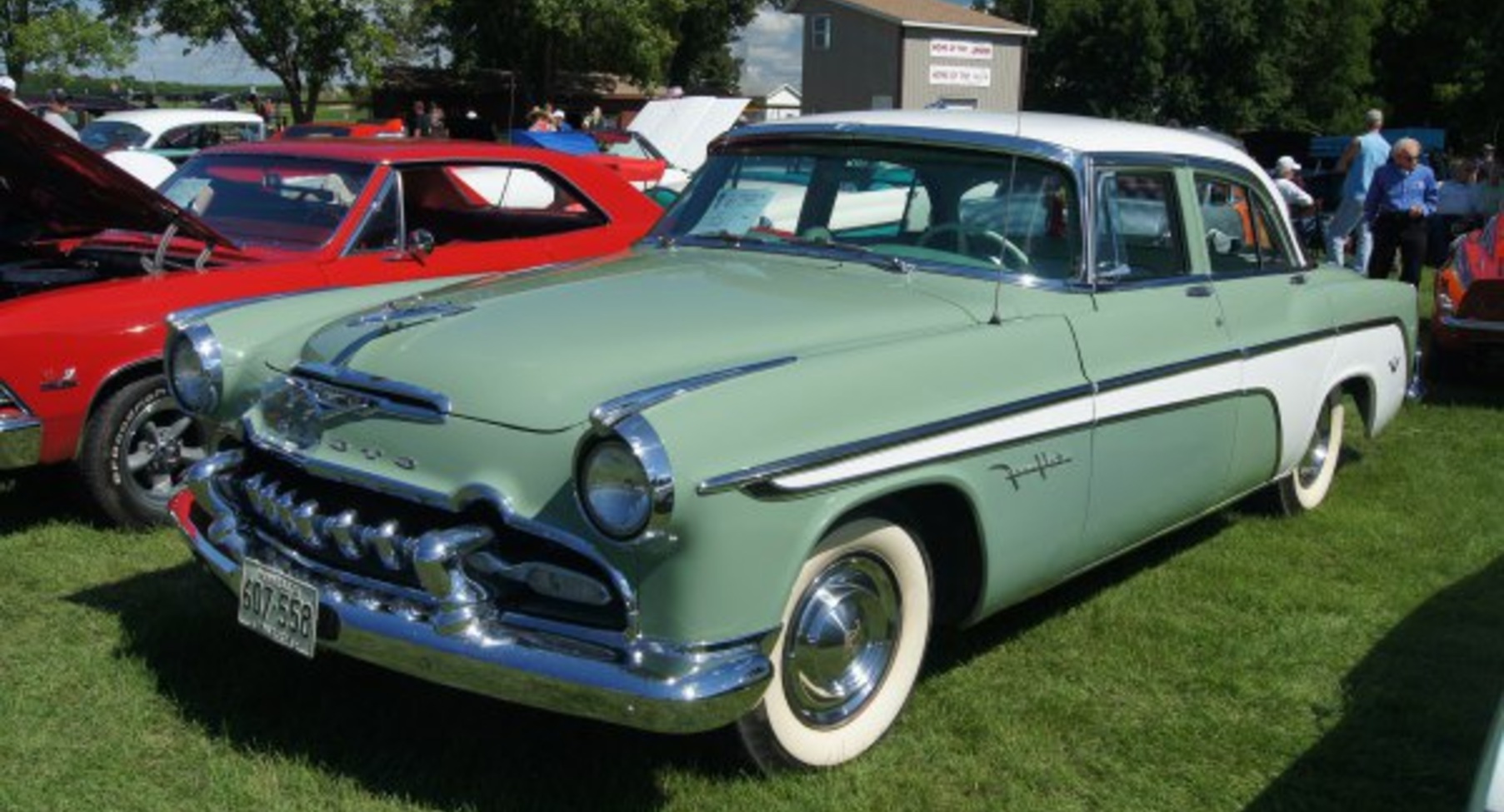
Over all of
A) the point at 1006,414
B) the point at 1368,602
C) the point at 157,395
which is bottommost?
the point at 1368,602

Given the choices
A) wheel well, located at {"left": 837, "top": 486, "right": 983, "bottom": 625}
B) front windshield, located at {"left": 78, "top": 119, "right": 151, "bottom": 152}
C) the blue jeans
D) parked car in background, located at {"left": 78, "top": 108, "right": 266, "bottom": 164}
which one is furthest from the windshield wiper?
front windshield, located at {"left": 78, "top": 119, "right": 151, "bottom": 152}

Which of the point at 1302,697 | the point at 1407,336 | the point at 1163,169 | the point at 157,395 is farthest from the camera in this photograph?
the point at 1407,336

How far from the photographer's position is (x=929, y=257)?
3.98 meters

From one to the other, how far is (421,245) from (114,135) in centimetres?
1135

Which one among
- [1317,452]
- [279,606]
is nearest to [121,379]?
[279,606]

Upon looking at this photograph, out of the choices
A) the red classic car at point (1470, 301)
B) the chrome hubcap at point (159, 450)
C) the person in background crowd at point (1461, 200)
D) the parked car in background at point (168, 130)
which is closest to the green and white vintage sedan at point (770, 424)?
the chrome hubcap at point (159, 450)

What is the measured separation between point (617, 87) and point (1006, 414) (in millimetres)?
44581

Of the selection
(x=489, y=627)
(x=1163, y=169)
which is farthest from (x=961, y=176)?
(x=489, y=627)

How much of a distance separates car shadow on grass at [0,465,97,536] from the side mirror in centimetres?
158

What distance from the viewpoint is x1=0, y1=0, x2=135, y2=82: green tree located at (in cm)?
2417

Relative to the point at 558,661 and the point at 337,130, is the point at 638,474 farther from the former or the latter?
the point at 337,130

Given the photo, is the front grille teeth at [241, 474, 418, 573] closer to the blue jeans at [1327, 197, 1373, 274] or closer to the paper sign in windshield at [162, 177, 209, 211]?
the paper sign in windshield at [162, 177, 209, 211]

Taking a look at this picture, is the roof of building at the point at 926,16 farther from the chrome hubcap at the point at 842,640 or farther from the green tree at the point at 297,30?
the chrome hubcap at the point at 842,640

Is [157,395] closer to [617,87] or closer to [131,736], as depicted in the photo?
[131,736]
